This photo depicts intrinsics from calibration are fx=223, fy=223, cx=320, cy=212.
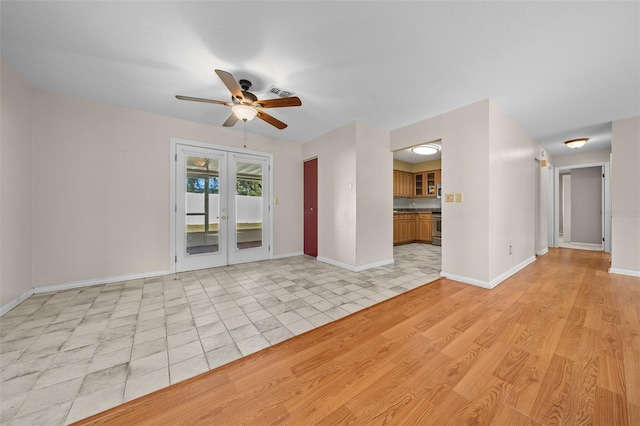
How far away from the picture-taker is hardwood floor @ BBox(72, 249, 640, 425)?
1.22 metres

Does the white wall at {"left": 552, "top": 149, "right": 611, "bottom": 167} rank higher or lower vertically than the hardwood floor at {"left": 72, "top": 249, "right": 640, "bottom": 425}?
higher

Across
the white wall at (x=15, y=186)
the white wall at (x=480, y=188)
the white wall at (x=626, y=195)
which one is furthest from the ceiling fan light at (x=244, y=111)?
the white wall at (x=626, y=195)

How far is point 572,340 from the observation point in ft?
6.17

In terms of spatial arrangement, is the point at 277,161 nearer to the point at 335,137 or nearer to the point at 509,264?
the point at 335,137

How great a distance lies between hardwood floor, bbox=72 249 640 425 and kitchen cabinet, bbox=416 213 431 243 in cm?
437

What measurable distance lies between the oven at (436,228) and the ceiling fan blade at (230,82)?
6.14m

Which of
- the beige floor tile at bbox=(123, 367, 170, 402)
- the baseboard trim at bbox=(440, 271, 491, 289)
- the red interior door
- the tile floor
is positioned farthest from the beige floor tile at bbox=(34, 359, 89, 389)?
the baseboard trim at bbox=(440, 271, 491, 289)

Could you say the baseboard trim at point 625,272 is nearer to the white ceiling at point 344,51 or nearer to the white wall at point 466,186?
the white ceiling at point 344,51

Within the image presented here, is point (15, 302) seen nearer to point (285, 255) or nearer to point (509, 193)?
point (285, 255)

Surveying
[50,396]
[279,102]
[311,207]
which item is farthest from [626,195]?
[50,396]

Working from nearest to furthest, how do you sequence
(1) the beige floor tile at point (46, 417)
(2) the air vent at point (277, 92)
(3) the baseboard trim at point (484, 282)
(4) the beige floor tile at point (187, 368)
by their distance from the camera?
(1) the beige floor tile at point (46, 417), (4) the beige floor tile at point (187, 368), (2) the air vent at point (277, 92), (3) the baseboard trim at point (484, 282)

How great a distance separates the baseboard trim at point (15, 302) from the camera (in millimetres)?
2364

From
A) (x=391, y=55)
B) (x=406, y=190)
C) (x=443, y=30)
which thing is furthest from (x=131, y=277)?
(x=406, y=190)

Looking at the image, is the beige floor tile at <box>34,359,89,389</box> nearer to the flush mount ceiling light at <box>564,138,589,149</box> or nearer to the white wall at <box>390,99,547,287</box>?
the white wall at <box>390,99,547,287</box>
